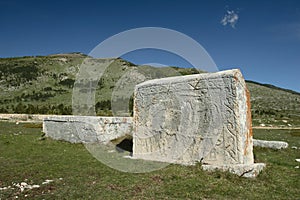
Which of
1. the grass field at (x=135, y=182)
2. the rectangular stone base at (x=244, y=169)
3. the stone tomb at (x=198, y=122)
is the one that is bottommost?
the grass field at (x=135, y=182)

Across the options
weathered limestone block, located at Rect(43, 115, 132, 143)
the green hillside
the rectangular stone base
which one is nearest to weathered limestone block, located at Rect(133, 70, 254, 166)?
the rectangular stone base

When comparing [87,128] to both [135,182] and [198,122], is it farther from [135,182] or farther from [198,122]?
[135,182]

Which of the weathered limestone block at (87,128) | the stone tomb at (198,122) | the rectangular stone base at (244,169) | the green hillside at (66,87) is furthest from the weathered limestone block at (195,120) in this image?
the green hillside at (66,87)

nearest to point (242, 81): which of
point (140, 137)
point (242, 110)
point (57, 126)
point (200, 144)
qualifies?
point (242, 110)

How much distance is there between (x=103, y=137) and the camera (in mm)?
14609

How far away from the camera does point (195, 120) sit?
9.22 m

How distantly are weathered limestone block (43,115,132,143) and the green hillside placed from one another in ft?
82.2

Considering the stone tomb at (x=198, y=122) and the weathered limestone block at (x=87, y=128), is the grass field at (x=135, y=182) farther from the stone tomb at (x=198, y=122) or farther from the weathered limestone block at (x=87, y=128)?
the weathered limestone block at (x=87, y=128)

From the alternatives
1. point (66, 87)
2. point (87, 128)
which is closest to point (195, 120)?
point (87, 128)

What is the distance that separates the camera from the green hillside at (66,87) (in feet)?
154

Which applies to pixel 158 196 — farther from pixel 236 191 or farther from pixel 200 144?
pixel 200 144

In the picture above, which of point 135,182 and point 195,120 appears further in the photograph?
point 195,120

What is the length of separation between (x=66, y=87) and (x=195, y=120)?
6432cm

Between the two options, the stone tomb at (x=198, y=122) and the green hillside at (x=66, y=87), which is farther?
the green hillside at (x=66, y=87)
